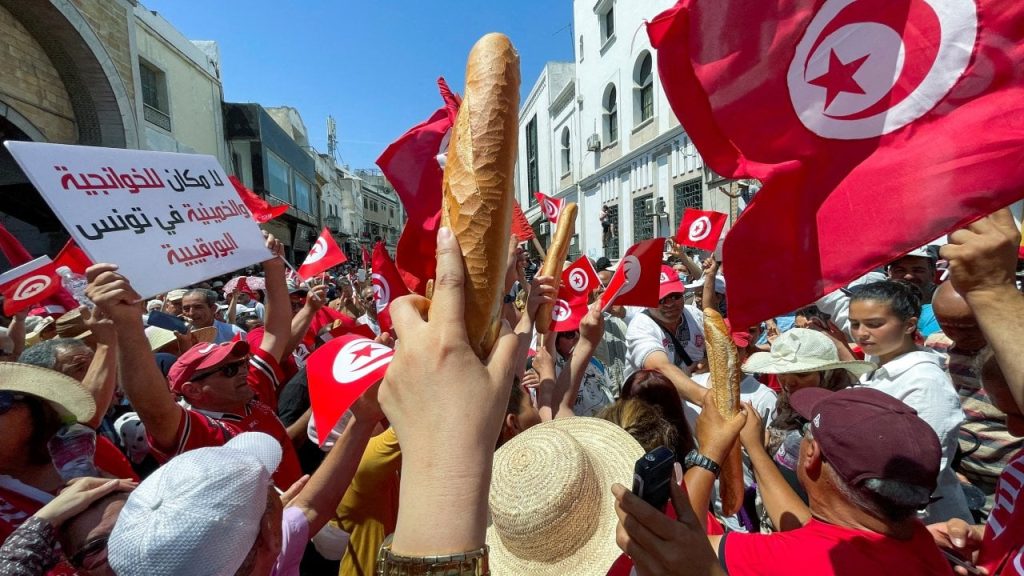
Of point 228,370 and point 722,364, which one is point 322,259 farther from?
point 722,364

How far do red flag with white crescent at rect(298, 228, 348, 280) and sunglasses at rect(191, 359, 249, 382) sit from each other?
2588mm

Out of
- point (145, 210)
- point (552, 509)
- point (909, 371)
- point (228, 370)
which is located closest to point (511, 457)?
point (552, 509)

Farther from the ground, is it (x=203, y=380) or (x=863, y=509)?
(x=203, y=380)

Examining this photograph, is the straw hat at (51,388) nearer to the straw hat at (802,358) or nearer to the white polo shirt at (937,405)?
the straw hat at (802,358)

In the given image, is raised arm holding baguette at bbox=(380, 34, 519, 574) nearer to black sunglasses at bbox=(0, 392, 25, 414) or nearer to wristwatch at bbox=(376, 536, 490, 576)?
wristwatch at bbox=(376, 536, 490, 576)

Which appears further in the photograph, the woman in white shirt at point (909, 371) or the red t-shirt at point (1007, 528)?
the woman in white shirt at point (909, 371)

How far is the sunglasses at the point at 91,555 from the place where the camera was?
124 cm

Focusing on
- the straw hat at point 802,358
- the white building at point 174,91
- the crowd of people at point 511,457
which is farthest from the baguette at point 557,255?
the white building at point 174,91

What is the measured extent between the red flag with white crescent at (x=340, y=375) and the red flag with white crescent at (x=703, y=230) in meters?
4.24

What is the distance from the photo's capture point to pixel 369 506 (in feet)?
7.01

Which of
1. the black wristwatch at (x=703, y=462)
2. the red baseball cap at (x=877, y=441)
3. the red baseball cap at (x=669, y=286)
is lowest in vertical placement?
the black wristwatch at (x=703, y=462)

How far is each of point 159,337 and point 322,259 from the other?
1.69 meters

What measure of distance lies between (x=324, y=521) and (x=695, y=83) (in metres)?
1.84

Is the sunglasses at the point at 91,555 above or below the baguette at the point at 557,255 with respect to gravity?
below
